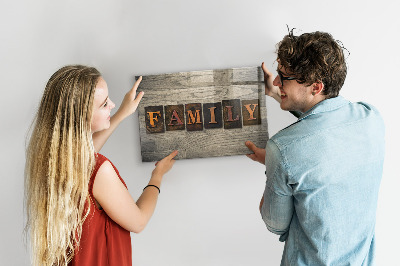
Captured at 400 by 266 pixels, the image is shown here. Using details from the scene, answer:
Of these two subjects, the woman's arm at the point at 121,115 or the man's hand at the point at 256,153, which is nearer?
the woman's arm at the point at 121,115

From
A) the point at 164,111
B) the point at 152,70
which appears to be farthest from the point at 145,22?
the point at 164,111

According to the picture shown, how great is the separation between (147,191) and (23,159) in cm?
75

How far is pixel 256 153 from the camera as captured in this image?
1837mm

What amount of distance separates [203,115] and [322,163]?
734 mm

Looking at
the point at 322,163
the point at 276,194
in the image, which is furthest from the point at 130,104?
the point at 322,163

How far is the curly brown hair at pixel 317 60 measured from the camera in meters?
1.30

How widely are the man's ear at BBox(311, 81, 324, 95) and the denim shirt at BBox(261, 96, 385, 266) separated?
1.9 inches

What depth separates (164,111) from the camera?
1.88m

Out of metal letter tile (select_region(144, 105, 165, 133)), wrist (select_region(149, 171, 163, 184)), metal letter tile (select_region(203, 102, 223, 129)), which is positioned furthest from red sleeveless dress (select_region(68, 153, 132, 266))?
metal letter tile (select_region(203, 102, 223, 129))

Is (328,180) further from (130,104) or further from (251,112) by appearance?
(130,104)

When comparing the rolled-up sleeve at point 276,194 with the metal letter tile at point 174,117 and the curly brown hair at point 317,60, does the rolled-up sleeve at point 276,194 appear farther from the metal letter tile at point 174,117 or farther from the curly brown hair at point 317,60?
the metal letter tile at point 174,117

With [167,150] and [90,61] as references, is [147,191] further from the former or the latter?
[90,61]

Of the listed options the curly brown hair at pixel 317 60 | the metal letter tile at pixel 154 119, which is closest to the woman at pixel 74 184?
the metal letter tile at pixel 154 119

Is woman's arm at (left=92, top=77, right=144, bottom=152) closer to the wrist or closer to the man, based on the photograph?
the wrist
